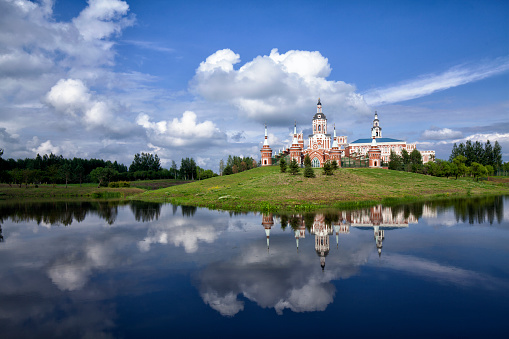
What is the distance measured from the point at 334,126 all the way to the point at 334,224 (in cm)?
7598

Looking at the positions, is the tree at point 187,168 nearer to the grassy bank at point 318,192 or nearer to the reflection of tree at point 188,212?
the grassy bank at point 318,192

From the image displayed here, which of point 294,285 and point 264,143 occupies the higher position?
point 264,143

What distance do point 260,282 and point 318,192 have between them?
3616cm

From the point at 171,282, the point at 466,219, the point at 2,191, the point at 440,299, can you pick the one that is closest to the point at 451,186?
the point at 466,219

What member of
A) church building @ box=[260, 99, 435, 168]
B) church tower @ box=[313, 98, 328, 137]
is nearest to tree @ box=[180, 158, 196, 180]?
church building @ box=[260, 99, 435, 168]

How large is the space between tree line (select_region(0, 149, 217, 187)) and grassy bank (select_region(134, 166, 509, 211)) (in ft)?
191

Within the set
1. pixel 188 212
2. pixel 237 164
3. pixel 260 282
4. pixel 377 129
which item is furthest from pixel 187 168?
pixel 260 282

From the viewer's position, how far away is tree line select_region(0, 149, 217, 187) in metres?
106

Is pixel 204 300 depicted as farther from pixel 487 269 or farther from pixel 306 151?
pixel 306 151

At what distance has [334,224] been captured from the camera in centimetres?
2642

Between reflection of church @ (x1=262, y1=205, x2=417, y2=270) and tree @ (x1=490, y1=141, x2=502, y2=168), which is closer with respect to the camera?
→ reflection of church @ (x1=262, y1=205, x2=417, y2=270)

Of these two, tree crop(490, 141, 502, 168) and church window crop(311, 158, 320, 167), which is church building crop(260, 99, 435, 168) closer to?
church window crop(311, 158, 320, 167)

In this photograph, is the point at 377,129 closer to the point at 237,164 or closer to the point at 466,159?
the point at 466,159

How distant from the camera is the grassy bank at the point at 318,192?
136 feet
